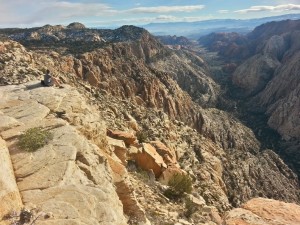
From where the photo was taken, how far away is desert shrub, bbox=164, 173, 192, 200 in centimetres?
2073

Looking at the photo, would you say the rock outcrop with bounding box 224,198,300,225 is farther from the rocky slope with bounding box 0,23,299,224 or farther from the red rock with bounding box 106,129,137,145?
the red rock with bounding box 106,129,137,145

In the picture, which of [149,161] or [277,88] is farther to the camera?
[277,88]

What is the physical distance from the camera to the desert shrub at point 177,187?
2073 cm

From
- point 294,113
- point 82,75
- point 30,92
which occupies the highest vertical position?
point 30,92

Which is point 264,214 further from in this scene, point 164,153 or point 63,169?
point 164,153

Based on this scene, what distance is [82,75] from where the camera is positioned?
55438 mm

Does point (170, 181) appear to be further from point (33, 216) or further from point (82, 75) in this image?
point (82, 75)

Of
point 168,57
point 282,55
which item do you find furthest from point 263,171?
point 282,55

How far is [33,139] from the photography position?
40.9ft

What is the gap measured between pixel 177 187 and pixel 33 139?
11.1m

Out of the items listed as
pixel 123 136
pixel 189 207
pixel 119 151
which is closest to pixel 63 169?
pixel 189 207

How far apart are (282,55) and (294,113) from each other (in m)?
65.5

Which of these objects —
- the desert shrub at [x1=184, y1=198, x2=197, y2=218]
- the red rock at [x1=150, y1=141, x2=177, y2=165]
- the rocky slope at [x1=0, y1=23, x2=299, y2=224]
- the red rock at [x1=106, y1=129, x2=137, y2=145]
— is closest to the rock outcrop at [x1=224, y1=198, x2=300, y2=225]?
the rocky slope at [x1=0, y1=23, x2=299, y2=224]

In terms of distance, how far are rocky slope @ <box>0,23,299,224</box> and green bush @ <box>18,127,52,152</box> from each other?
23cm
